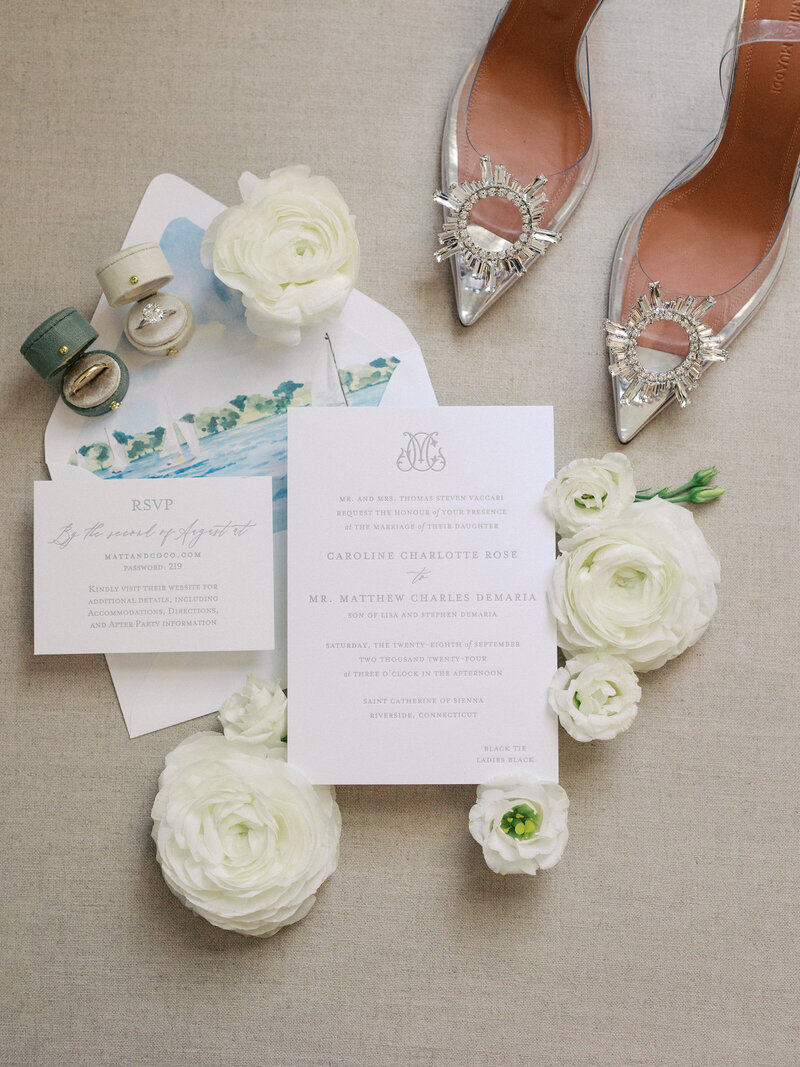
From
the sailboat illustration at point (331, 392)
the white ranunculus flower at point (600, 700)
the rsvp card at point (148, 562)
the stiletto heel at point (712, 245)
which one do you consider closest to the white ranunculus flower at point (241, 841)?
the rsvp card at point (148, 562)

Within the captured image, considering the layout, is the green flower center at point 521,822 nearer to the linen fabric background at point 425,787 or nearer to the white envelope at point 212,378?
the linen fabric background at point 425,787

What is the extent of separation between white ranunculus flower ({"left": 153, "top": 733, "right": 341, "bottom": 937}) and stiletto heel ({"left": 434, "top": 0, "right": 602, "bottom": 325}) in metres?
0.51

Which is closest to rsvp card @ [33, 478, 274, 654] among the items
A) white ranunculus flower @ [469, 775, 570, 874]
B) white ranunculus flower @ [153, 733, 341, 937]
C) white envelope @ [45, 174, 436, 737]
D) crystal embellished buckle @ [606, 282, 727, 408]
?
white envelope @ [45, 174, 436, 737]

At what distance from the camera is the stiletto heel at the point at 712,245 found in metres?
0.75

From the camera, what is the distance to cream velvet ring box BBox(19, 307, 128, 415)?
731mm

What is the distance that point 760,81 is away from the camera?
2.47ft

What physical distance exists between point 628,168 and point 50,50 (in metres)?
0.65

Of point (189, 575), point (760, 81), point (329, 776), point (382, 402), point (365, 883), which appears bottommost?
point (365, 883)

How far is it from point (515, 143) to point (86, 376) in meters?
0.52

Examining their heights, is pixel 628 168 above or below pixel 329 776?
above

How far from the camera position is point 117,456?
0.78 metres

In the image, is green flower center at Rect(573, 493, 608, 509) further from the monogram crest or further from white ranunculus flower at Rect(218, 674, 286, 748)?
white ranunculus flower at Rect(218, 674, 286, 748)

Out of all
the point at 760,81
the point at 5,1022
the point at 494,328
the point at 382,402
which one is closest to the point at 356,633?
the point at 382,402

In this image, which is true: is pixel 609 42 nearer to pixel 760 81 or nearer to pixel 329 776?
pixel 760 81
